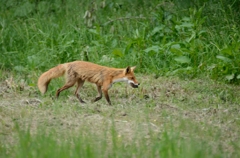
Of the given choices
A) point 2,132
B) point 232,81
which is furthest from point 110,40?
point 2,132

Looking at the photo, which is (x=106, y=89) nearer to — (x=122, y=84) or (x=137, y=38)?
(x=122, y=84)

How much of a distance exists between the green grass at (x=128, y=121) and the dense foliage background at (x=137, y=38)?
1.74 ft

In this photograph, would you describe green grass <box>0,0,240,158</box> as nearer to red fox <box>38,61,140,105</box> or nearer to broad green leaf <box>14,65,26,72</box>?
broad green leaf <box>14,65,26,72</box>

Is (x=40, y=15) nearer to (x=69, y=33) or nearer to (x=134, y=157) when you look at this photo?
(x=69, y=33)

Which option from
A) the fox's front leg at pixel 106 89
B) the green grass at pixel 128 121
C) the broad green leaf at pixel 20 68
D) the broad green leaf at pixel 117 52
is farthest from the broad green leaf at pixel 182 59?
the broad green leaf at pixel 20 68

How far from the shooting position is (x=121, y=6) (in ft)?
40.4

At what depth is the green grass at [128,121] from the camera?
5121 mm

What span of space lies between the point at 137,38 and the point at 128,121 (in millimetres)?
3656

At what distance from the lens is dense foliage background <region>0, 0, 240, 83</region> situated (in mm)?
9805

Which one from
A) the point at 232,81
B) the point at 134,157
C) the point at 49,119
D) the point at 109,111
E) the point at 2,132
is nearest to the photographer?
the point at 134,157

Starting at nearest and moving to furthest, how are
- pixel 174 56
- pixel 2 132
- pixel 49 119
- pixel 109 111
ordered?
pixel 2 132, pixel 49 119, pixel 109 111, pixel 174 56

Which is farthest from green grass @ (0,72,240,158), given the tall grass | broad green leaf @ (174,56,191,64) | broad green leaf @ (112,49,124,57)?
broad green leaf @ (112,49,124,57)

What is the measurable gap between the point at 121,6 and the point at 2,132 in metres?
6.71

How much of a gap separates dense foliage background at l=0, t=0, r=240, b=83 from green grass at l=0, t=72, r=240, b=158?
1.74ft
